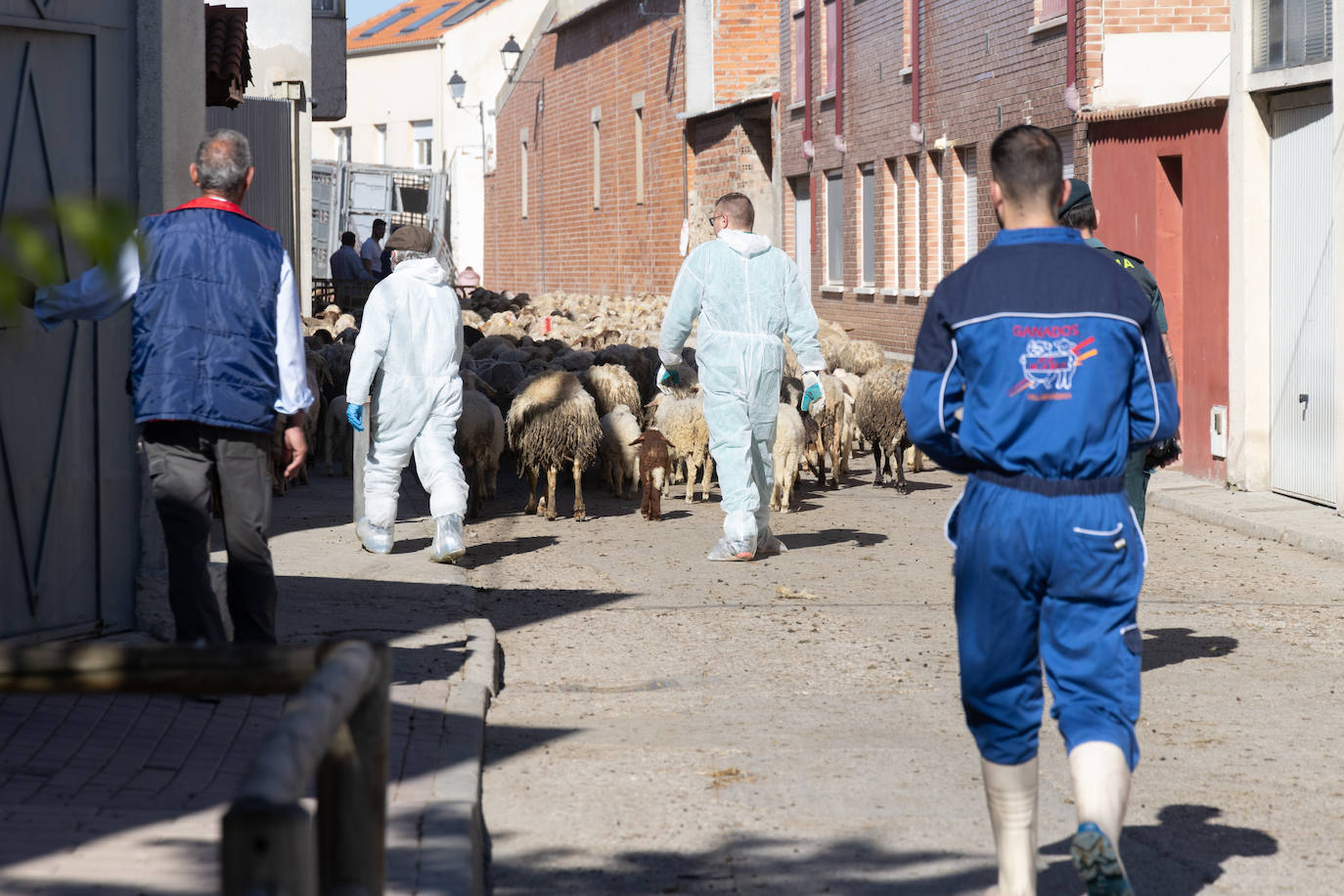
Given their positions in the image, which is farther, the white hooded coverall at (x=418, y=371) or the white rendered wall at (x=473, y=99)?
the white rendered wall at (x=473, y=99)

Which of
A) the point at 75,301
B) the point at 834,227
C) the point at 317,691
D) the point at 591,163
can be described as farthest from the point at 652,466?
the point at 591,163

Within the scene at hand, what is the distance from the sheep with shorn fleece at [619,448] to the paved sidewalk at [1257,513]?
399 cm

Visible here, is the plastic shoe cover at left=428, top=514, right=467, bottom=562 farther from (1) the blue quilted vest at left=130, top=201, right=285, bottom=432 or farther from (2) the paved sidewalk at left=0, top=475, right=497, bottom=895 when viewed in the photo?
(1) the blue quilted vest at left=130, top=201, right=285, bottom=432

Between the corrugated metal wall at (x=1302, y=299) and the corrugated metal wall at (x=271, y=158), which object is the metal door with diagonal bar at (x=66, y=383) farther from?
the corrugated metal wall at (x=271, y=158)

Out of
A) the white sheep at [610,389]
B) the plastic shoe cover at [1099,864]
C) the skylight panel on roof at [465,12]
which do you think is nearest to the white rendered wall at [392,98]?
the skylight panel on roof at [465,12]

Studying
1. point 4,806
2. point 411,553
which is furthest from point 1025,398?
point 411,553

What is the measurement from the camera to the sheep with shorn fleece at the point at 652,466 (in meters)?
12.0

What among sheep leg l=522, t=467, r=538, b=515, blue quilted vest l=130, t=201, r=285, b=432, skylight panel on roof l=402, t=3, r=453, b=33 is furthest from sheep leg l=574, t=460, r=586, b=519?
skylight panel on roof l=402, t=3, r=453, b=33

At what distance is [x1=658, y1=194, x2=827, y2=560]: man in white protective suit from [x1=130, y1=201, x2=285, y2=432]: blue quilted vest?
4.56 m

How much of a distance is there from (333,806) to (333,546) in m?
8.41

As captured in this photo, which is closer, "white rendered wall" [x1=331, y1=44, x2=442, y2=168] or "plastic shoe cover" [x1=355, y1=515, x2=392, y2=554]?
"plastic shoe cover" [x1=355, y1=515, x2=392, y2=554]

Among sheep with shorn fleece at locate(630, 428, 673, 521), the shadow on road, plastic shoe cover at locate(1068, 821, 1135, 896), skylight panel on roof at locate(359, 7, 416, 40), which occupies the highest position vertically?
skylight panel on roof at locate(359, 7, 416, 40)

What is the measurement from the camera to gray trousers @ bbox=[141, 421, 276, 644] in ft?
18.8

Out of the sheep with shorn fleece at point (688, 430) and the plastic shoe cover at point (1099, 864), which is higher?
the sheep with shorn fleece at point (688, 430)
